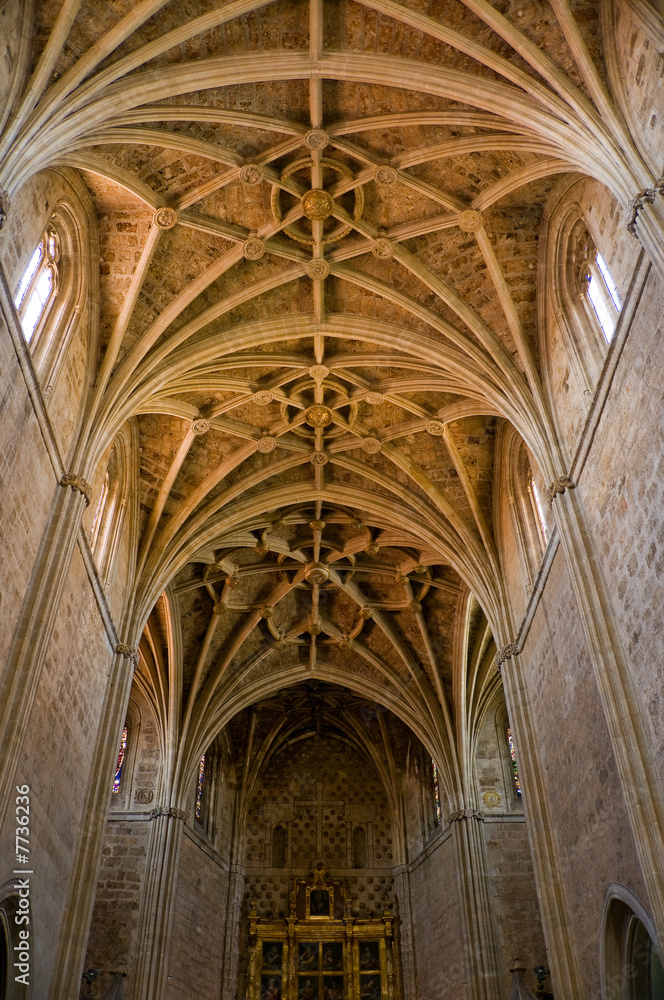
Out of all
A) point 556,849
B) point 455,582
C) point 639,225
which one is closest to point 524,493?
point 455,582

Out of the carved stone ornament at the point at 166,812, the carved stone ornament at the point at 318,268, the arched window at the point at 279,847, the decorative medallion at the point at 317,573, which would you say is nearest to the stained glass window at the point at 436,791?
the arched window at the point at 279,847

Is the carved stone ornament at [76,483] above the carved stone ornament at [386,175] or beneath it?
beneath

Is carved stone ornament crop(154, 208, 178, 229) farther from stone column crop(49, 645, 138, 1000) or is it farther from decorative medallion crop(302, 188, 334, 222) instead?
stone column crop(49, 645, 138, 1000)

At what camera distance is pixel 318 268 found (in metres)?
15.2

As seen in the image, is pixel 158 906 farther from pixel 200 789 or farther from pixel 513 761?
pixel 513 761

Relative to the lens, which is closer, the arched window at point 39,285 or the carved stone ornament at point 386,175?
the arched window at point 39,285

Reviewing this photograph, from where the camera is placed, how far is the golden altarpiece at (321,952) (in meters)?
22.8

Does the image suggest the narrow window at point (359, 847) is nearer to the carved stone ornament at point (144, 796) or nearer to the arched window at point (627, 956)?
the carved stone ornament at point (144, 796)

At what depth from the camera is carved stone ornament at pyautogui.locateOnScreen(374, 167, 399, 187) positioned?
13719 millimetres

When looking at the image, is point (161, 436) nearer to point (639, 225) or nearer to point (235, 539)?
point (235, 539)

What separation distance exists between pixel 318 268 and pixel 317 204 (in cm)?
121

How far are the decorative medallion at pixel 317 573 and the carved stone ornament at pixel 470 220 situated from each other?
10.2 m

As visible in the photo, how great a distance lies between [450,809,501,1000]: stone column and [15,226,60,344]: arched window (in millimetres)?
15253

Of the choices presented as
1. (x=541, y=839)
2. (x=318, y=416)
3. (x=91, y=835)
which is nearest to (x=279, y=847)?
(x=91, y=835)
